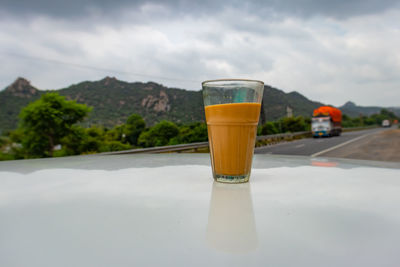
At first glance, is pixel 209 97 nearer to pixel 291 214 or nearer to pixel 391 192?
pixel 291 214

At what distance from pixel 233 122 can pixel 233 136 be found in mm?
59

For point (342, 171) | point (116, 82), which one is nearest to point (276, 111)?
point (116, 82)

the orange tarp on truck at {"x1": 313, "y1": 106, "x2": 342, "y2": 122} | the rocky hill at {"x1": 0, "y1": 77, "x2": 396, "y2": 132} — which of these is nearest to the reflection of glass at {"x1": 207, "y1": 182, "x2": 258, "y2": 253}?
the orange tarp on truck at {"x1": 313, "y1": 106, "x2": 342, "y2": 122}

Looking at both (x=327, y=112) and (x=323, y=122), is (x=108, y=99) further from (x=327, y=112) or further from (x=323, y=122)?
(x=327, y=112)

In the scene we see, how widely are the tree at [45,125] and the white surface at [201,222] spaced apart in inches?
1184

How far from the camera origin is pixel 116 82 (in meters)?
44.1

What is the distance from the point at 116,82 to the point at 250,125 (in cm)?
4561

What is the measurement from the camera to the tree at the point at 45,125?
90.3 feet

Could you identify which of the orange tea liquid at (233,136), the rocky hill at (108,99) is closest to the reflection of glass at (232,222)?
the orange tea liquid at (233,136)

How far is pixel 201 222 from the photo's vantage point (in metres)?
0.69

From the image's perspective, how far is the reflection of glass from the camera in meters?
0.57

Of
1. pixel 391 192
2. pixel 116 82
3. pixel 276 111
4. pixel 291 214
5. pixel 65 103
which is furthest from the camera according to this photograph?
pixel 116 82

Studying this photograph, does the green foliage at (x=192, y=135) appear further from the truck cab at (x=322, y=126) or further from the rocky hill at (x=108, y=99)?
the rocky hill at (x=108, y=99)

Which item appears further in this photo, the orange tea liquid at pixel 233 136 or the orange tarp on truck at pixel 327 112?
the orange tarp on truck at pixel 327 112
